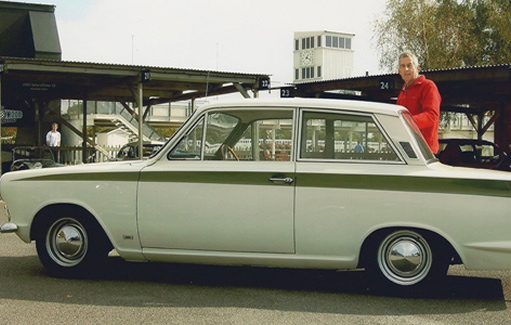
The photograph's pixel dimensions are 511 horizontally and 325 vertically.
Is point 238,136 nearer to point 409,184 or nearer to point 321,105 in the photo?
point 321,105

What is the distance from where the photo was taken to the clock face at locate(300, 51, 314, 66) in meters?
84.8

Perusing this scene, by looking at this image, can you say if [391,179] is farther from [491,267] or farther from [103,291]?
[103,291]

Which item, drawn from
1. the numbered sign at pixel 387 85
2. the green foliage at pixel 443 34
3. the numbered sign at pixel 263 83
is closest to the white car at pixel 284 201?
the numbered sign at pixel 387 85

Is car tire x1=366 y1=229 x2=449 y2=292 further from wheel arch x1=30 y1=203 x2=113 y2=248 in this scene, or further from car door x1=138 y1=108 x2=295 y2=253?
wheel arch x1=30 y1=203 x2=113 y2=248

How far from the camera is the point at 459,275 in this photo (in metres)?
6.89

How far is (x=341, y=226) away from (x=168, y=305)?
155 cm

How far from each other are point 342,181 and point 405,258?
2.68ft

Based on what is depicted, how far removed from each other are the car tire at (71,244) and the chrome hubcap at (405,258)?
2552 mm

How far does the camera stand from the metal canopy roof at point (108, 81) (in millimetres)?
18906

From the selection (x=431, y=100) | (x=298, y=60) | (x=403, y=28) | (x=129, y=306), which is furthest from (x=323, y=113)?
(x=298, y=60)

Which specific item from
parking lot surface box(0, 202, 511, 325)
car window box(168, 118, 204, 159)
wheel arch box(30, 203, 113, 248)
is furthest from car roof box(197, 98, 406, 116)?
parking lot surface box(0, 202, 511, 325)

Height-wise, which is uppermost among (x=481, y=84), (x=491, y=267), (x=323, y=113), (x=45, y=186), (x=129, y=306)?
(x=481, y=84)

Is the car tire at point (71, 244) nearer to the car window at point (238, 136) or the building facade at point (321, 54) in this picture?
the car window at point (238, 136)

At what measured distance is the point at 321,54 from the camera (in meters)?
83.5
